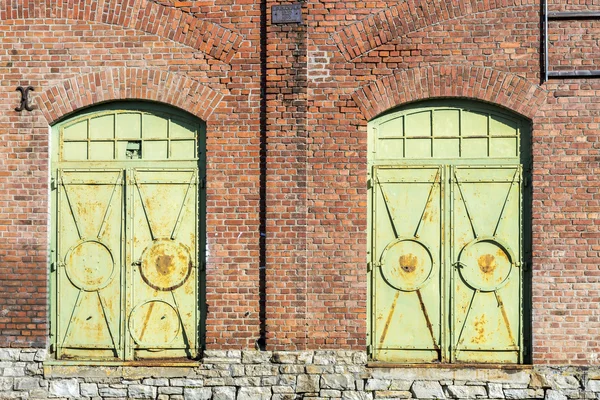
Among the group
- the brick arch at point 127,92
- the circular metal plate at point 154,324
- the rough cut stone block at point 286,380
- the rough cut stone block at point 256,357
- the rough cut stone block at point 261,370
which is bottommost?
the rough cut stone block at point 286,380

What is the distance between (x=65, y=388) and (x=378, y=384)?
3547 mm

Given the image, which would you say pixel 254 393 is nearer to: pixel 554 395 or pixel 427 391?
pixel 427 391

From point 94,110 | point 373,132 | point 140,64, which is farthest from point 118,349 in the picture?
point 373,132

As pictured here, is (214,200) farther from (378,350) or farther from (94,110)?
(378,350)

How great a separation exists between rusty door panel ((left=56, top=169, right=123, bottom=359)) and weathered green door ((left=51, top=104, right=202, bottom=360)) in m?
0.01

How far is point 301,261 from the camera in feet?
24.8

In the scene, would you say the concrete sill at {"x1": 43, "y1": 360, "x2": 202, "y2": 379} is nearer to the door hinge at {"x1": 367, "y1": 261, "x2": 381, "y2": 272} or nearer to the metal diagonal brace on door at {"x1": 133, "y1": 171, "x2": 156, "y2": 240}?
the metal diagonal brace on door at {"x1": 133, "y1": 171, "x2": 156, "y2": 240}

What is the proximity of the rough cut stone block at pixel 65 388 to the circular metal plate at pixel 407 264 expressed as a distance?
3.74 meters

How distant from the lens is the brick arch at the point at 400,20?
24.9 ft

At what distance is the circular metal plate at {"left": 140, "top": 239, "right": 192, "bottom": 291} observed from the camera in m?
7.83

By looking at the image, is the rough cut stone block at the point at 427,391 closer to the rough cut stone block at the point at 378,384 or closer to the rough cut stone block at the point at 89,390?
the rough cut stone block at the point at 378,384

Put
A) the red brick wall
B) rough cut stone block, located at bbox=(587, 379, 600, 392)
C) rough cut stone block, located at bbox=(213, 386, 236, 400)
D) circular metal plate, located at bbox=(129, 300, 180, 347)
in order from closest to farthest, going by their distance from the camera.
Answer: rough cut stone block, located at bbox=(587, 379, 600, 392)
the red brick wall
rough cut stone block, located at bbox=(213, 386, 236, 400)
circular metal plate, located at bbox=(129, 300, 180, 347)

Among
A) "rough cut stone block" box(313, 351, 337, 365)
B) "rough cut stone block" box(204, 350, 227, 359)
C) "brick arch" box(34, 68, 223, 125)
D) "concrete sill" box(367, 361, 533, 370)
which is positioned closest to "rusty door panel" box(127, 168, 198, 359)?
"rough cut stone block" box(204, 350, 227, 359)

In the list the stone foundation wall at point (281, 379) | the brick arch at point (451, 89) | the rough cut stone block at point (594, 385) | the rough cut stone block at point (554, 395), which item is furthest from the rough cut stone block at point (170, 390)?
the rough cut stone block at point (594, 385)
